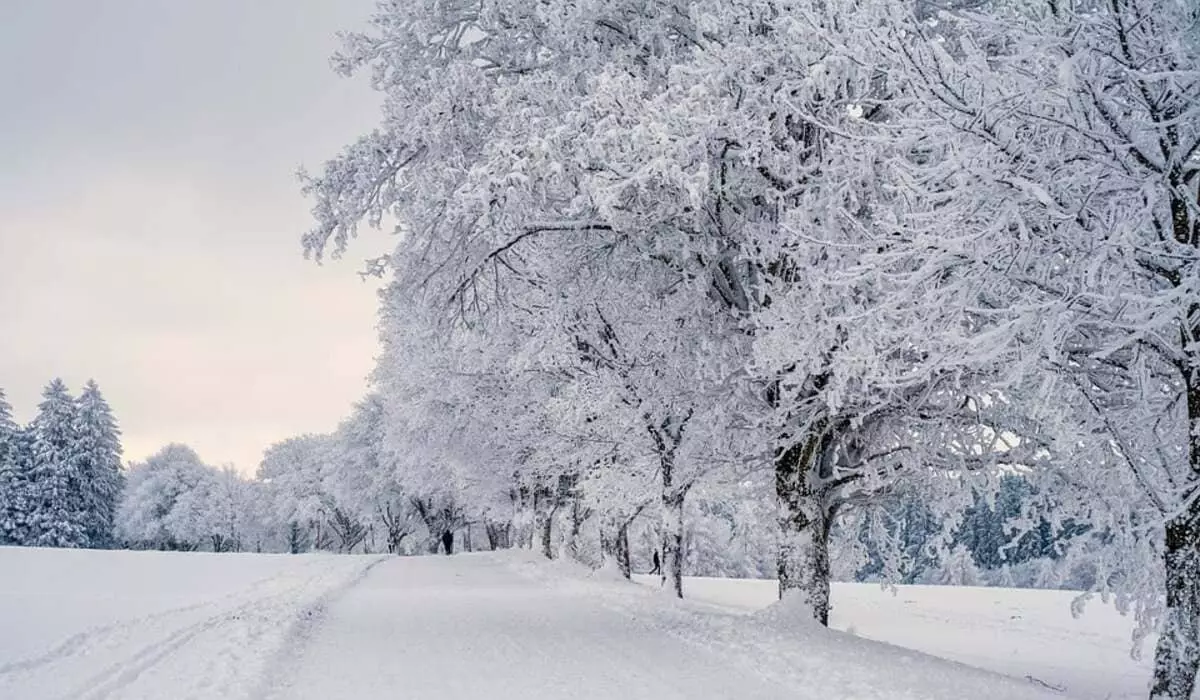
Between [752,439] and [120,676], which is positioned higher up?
[752,439]

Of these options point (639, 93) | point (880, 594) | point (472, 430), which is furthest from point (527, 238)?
point (880, 594)

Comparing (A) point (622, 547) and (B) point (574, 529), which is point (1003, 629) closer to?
(A) point (622, 547)

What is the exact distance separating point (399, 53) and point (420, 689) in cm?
788

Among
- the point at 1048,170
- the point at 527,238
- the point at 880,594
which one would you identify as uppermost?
the point at 527,238

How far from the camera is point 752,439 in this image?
518 inches

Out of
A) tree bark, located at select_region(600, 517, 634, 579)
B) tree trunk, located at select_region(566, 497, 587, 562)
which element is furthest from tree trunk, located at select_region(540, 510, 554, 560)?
tree bark, located at select_region(600, 517, 634, 579)

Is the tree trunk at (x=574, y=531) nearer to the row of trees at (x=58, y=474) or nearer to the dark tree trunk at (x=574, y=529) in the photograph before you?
the dark tree trunk at (x=574, y=529)

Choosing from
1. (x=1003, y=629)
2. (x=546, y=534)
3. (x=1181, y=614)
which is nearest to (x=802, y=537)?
(x=1181, y=614)

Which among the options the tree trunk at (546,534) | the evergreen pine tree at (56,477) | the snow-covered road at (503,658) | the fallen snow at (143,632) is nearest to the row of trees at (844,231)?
the snow-covered road at (503,658)

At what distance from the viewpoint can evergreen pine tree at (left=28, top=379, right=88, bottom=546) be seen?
56.3m

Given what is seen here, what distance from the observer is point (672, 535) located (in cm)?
1909

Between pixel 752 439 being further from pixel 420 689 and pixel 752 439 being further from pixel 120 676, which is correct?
pixel 120 676

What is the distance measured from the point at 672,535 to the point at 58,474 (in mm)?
52671

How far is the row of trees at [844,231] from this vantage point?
6.38 metres
